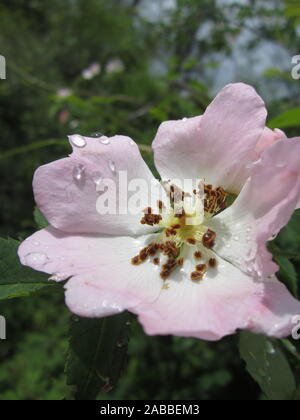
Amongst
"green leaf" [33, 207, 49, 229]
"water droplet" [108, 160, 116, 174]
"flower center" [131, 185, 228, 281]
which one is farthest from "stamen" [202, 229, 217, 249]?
"green leaf" [33, 207, 49, 229]

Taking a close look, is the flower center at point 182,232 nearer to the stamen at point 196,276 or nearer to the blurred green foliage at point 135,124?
the stamen at point 196,276

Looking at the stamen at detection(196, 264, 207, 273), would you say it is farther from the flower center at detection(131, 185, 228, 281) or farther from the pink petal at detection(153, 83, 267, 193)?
the pink petal at detection(153, 83, 267, 193)

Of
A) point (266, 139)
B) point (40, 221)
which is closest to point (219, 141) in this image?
point (266, 139)

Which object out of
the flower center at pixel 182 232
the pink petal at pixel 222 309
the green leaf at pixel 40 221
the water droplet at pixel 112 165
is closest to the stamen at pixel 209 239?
the flower center at pixel 182 232

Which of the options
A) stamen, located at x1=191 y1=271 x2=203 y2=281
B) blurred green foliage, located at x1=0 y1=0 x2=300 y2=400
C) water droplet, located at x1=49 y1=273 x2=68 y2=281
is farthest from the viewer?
blurred green foliage, located at x1=0 y1=0 x2=300 y2=400

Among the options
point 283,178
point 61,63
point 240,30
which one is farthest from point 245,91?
point 61,63
